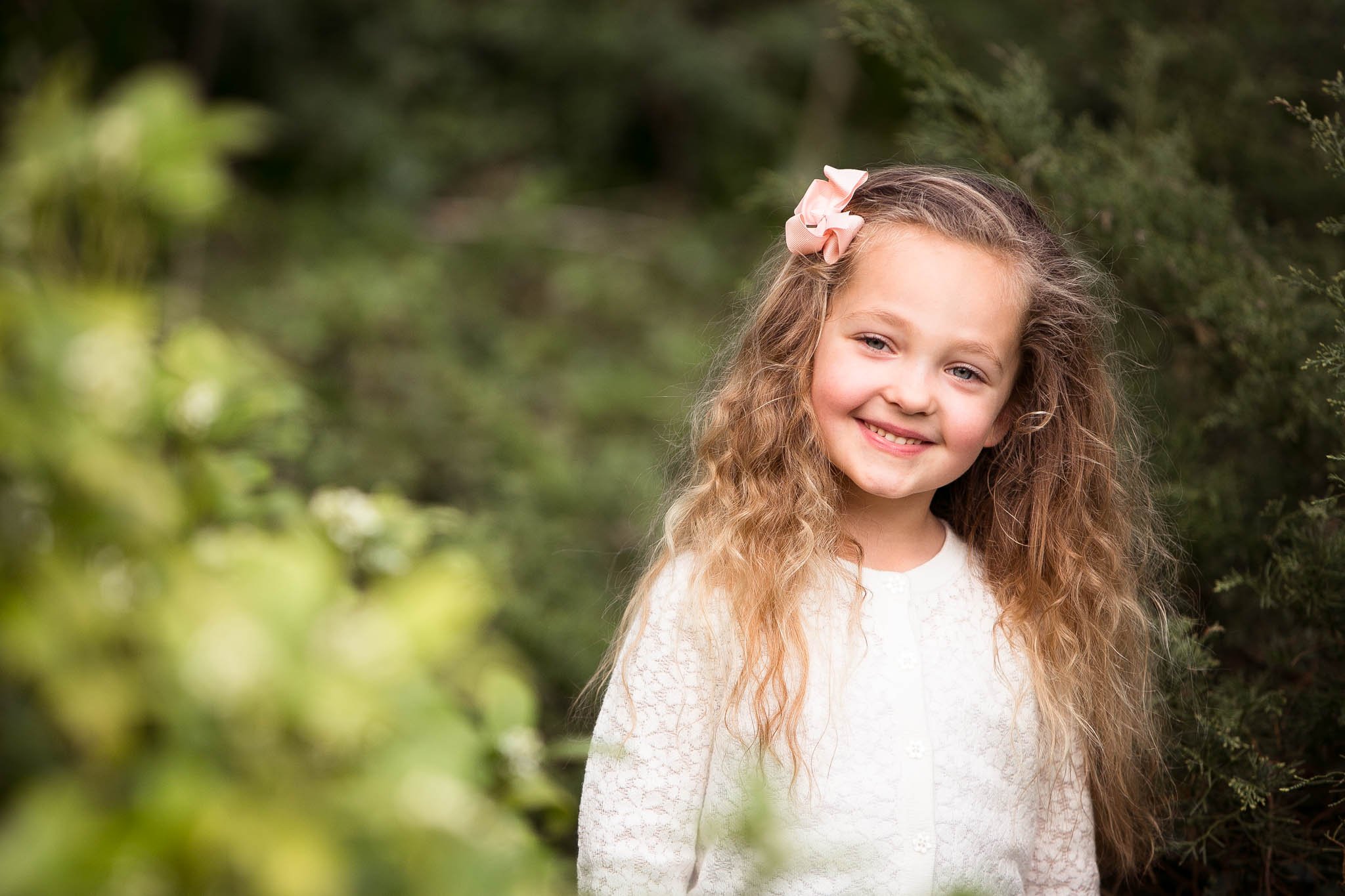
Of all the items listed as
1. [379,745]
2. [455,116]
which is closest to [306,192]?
[455,116]

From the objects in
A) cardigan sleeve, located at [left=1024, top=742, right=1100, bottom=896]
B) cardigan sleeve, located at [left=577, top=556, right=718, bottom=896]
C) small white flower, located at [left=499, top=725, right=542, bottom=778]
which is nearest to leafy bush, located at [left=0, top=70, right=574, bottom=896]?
small white flower, located at [left=499, top=725, right=542, bottom=778]

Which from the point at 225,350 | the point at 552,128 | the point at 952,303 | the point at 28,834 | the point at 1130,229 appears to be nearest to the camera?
the point at 28,834

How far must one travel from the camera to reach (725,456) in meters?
2.07

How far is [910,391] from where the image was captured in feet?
Answer: 5.86

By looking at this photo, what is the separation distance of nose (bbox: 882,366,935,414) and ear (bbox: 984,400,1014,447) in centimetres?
32

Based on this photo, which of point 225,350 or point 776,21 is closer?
point 225,350

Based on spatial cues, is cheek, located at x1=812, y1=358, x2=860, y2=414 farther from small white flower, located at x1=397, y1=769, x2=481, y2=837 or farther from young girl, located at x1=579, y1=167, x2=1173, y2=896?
small white flower, located at x1=397, y1=769, x2=481, y2=837

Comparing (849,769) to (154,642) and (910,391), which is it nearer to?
(910,391)

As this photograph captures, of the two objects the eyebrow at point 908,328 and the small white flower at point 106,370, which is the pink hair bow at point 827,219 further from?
the small white flower at point 106,370

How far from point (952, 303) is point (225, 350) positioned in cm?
120

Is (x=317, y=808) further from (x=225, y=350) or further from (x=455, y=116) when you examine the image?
(x=455, y=116)

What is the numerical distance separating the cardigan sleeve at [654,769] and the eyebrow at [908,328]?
57 cm

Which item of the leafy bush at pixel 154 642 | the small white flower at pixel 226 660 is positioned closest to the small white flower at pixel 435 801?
the leafy bush at pixel 154 642

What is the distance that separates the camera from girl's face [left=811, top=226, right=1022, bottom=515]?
181cm
